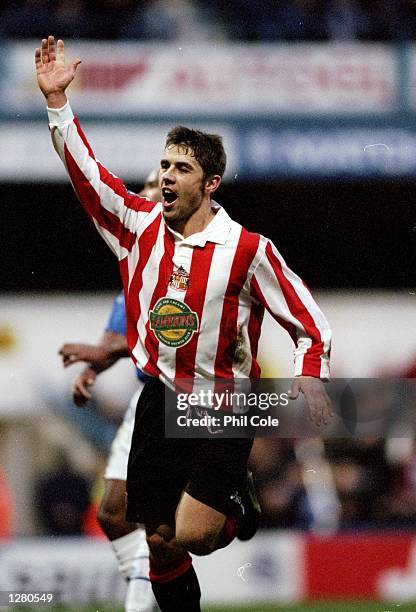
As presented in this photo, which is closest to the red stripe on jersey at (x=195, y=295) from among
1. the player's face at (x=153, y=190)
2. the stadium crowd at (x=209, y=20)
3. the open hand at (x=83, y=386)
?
the open hand at (x=83, y=386)

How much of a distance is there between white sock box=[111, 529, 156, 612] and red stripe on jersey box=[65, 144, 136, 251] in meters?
1.48

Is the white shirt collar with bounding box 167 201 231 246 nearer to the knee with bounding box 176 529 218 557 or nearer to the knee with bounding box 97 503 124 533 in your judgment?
the knee with bounding box 176 529 218 557

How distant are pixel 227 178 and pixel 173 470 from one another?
4.50 m

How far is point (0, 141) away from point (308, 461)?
302 centimetres

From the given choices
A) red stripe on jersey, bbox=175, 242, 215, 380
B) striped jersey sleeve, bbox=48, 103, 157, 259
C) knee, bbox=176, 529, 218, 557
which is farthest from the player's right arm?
knee, bbox=176, 529, 218, 557

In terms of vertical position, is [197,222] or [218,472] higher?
[197,222]

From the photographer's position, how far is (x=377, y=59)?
8883 mm

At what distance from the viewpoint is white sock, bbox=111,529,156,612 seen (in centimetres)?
518

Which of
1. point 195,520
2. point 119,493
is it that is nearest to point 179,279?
point 195,520

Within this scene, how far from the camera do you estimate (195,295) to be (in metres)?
4.40

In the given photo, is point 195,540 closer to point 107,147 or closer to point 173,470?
point 173,470

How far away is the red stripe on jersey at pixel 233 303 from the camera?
14.5 ft

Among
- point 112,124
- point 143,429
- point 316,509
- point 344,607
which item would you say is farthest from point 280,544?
point 143,429

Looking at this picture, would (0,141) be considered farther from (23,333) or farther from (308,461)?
(308,461)
